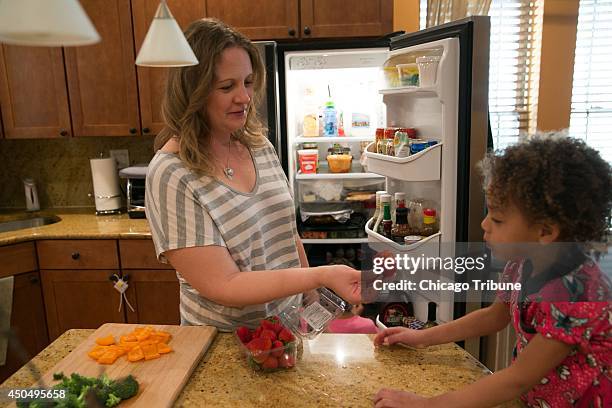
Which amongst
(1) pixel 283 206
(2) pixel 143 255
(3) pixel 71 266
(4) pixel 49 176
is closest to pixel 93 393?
(1) pixel 283 206

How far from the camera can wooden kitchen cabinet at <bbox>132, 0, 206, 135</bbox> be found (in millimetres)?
2357

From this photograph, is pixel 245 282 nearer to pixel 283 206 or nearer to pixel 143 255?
pixel 283 206

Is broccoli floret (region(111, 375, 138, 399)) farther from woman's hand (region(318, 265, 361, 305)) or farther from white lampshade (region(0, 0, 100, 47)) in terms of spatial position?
white lampshade (region(0, 0, 100, 47))

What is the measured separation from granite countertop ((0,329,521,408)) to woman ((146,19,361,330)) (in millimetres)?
Result: 136

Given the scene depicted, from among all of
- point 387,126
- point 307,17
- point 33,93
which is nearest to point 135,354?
point 387,126

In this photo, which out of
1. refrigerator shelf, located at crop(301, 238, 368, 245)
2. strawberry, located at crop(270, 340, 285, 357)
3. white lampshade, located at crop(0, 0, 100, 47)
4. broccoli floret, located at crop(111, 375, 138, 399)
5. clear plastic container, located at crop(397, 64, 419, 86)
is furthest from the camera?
refrigerator shelf, located at crop(301, 238, 368, 245)

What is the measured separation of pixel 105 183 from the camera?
2736 millimetres

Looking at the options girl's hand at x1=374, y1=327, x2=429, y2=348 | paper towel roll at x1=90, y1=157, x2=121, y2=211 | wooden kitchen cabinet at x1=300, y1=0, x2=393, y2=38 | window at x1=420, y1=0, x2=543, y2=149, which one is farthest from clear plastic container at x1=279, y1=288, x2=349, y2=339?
paper towel roll at x1=90, y1=157, x2=121, y2=211

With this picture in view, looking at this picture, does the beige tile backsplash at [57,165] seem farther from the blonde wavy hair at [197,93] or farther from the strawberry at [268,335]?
the strawberry at [268,335]

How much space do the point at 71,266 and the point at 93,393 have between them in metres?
1.78

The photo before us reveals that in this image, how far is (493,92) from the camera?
2.47 m

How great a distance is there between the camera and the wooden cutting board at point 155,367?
875 millimetres

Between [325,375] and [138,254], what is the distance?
168cm

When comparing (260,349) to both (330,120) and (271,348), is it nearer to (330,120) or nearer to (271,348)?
(271,348)
